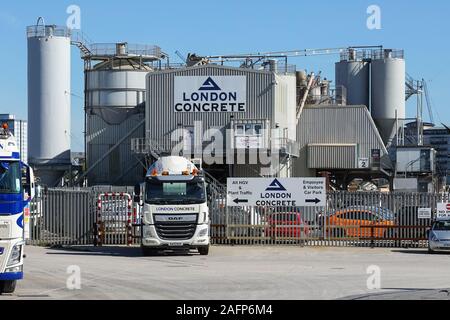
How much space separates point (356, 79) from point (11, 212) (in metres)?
59.7

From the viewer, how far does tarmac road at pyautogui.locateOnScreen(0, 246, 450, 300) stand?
63.6ft

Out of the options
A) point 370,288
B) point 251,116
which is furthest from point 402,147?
point 370,288

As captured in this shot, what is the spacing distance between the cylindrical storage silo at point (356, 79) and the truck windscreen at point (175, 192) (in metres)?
46.5

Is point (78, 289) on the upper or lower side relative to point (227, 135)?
lower

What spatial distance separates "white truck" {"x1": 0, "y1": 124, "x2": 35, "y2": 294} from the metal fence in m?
17.1

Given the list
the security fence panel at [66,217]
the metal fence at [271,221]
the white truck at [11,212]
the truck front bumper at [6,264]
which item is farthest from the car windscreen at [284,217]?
the truck front bumper at [6,264]

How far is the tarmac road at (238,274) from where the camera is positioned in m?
19.4

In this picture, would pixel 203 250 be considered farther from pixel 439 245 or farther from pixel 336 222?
pixel 439 245

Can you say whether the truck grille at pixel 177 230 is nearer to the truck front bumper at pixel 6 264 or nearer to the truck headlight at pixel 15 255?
the truck headlight at pixel 15 255

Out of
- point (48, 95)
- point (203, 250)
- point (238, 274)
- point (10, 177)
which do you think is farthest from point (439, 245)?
point (48, 95)

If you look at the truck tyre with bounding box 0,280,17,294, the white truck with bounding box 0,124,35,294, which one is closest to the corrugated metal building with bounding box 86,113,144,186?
the white truck with bounding box 0,124,35,294

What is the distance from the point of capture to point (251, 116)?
61469 mm
